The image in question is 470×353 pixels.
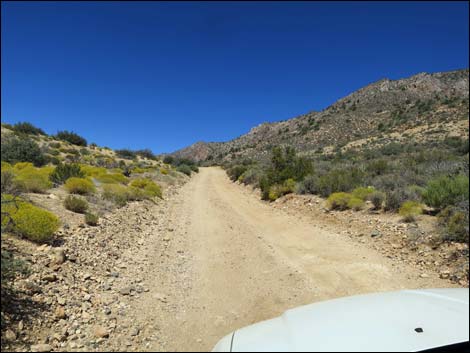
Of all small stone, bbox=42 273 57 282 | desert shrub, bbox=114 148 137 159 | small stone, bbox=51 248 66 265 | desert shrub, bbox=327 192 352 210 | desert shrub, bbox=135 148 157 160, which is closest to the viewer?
A: small stone, bbox=42 273 57 282

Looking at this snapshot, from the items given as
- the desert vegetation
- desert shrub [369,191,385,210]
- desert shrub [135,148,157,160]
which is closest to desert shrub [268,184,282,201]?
the desert vegetation

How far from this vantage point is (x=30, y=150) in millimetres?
19219

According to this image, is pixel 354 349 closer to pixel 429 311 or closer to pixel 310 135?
pixel 429 311

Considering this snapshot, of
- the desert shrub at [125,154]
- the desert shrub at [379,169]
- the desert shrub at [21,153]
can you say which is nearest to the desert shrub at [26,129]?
the desert shrub at [125,154]

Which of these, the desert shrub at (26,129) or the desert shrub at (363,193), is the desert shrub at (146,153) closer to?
the desert shrub at (26,129)

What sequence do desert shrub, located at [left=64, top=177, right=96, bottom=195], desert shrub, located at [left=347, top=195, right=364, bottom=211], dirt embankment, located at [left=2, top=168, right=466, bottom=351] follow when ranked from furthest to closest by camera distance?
desert shrub, located at [left=64, top=177, right=96, bottom=195] → desert shrub, located at [left=347, top=195, right=364, bottom=211] → dirt embankment, located at [left=2, top=168, right=466, bottom=351]

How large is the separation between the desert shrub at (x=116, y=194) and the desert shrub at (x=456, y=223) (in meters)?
10.0

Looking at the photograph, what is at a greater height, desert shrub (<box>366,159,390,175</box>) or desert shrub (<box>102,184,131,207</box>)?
desert shrub (<box>102,184,131,207</box>)

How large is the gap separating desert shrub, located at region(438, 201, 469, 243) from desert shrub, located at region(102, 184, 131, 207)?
32.9 ft

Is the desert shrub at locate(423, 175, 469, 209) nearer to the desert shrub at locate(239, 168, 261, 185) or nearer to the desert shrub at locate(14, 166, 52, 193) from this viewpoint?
the desert shrub at locate(14, 166, 52, 193)

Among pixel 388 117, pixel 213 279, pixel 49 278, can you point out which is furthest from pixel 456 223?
pixel 388 117

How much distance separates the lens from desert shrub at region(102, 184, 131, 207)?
12.3 metres

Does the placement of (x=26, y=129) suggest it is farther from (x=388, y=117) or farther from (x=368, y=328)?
(x=388, y=117)

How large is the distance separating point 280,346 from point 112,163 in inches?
1110
